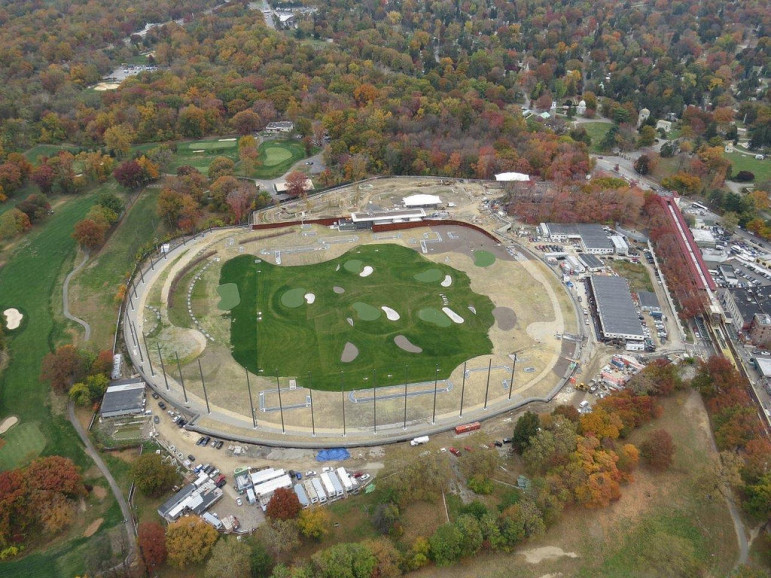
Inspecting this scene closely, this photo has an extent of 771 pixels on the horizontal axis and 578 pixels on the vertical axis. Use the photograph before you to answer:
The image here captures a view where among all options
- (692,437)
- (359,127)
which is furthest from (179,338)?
(359,127)

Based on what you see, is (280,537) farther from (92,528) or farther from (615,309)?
(615,309)

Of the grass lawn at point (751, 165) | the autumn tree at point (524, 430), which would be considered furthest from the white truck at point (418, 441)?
the grass lawn at point (751, 165)

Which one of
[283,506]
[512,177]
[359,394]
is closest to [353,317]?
[359,394]

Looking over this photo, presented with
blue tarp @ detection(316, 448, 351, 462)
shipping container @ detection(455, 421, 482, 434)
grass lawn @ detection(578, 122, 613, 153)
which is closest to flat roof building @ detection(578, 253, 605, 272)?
shipping container @ detection(455, 421, 482, 434)

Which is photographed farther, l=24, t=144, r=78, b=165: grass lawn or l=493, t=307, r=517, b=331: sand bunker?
l=24, t=144, r=78, b=165: grass lawn

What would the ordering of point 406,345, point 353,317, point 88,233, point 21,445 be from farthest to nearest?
1. point 88,233
2. point 353,317
3. point 406,345
4. point 21,445

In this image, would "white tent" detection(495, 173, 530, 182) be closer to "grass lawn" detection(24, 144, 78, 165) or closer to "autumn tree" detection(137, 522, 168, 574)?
"autumn tree" detection(137, 522, 168, 574)
